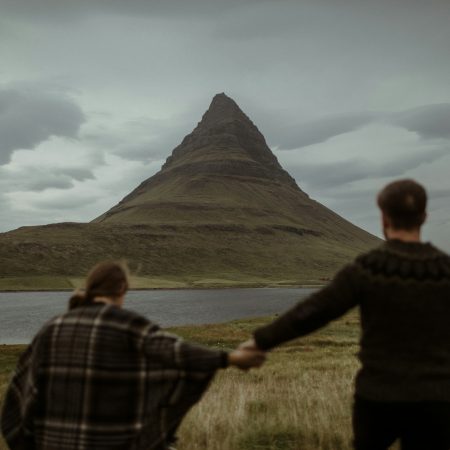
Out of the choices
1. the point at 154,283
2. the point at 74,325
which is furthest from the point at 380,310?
the point at 154,283

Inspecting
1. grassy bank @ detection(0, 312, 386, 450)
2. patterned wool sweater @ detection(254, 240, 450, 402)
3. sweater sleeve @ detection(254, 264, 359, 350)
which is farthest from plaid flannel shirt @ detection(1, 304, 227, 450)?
grassy bank @ detection(0, 312, 386, 450)

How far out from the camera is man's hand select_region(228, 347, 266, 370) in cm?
423

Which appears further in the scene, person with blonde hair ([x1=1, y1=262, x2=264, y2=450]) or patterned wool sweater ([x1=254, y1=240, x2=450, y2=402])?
person with blonde hair ([x1=1, y1=262, x2=264, y2=450])

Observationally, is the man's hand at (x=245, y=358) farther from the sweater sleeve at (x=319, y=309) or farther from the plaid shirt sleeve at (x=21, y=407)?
the plaid shirt sleeve at (x=21, y=407)

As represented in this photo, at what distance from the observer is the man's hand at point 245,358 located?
423 cm

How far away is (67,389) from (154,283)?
159m

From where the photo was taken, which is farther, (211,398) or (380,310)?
(211,398)

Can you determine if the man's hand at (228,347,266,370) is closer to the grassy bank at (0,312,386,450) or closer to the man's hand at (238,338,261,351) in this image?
the man's hand at (238,338,261,351)

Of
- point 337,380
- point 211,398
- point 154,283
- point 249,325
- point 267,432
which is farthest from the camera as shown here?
point 154,283

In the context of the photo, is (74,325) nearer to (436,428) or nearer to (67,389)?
(67,389)

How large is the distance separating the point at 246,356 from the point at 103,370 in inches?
44.0

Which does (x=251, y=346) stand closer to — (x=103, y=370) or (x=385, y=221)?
(x=103, y=370)

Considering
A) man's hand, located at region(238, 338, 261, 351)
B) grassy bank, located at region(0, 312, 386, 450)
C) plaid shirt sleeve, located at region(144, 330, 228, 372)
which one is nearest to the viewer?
plaid shirt sleeve, located at region(144, 330, 228, 372)

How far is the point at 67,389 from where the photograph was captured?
4078 mm
